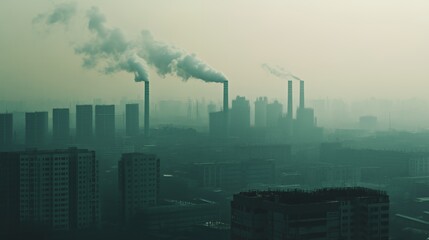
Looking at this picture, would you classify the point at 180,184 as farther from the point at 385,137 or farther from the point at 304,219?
the point at 385,137

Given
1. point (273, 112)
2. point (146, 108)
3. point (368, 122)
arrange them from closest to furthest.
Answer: point (146, 108)
point (273, 112)
point (368, 122)

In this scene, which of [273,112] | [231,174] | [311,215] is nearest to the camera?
[311,215]

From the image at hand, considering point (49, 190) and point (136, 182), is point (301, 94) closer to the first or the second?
point (136, 182)

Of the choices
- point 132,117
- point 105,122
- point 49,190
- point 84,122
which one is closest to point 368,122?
point 132,117

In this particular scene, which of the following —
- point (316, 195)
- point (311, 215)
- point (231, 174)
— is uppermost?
point (316, 195)

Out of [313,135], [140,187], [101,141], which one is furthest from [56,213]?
[313,135]

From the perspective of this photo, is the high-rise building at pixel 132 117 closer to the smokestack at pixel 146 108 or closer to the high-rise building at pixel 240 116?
the smokestack at pixel 146 108

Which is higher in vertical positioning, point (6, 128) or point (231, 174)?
point (6, 128)
